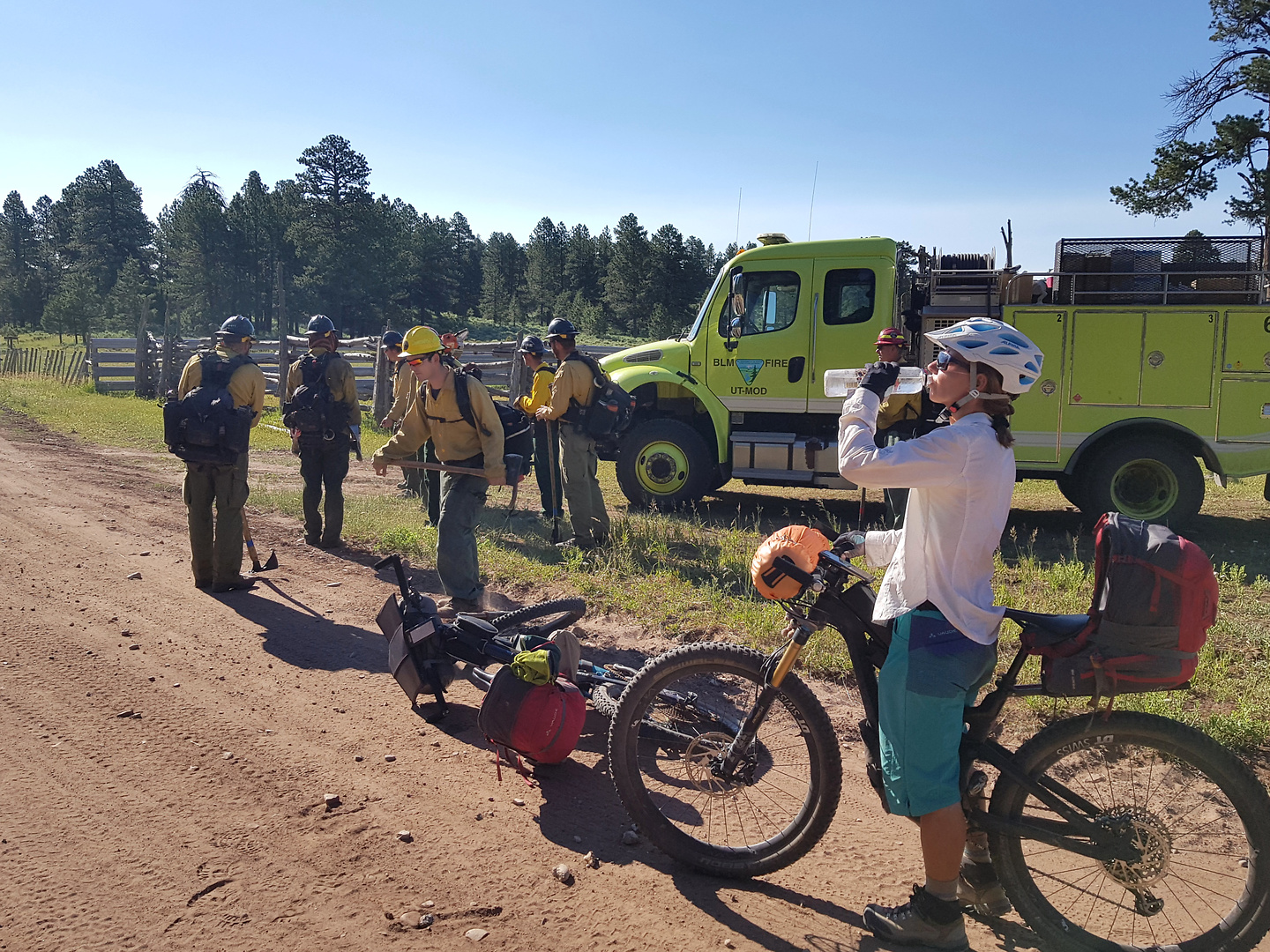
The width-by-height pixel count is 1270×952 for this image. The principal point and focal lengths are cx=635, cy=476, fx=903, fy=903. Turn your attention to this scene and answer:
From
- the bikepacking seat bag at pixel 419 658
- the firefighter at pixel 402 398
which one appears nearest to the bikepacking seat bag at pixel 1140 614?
the bikepacking seat bag at pixel 419 658

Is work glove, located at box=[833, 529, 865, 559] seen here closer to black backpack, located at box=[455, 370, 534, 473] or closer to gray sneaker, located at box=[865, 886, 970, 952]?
gray sneaker, located at box=[865, 886, 970, 952]

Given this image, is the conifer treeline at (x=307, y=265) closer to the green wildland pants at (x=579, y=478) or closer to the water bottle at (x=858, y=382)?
the green wildland pants at (x=579, y=478)

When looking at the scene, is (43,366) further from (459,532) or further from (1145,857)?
(1145,857)

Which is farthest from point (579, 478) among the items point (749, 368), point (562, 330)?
point (749, 368)

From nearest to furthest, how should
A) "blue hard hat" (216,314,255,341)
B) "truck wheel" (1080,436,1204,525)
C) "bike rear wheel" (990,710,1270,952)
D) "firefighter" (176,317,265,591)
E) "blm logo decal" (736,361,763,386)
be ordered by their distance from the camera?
"bike rear wheel" (990,710,1270,952) → "firefighter" (176,317,265,591) → "blue hard hat" (216,314,255,341) → "truck wheel" (1080,436,1204,525) → "blm logo decal" (736,361,763,386)

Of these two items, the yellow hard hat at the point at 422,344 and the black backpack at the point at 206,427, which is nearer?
the yellow hard hat at the point at 422,344

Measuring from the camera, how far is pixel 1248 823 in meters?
2.69

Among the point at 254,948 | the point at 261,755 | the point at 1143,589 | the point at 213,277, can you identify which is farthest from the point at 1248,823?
the point at 213,277

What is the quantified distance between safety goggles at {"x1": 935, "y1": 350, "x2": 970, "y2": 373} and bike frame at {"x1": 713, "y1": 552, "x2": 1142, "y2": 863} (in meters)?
0.76

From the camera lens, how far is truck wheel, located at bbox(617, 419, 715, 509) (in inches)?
418

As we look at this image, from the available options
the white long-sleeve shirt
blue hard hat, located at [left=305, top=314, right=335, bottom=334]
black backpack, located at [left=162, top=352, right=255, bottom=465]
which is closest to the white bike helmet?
the white long-sleeve shirt

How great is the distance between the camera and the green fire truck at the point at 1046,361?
8.87 meters

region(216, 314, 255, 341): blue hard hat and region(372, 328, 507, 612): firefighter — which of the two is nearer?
region(372, 328, 507, 612): firefighter

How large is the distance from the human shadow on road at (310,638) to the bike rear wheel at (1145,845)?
12.9 ft
